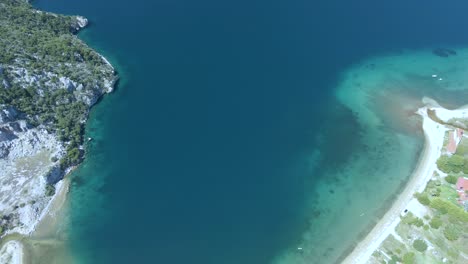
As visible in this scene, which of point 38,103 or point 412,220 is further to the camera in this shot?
point 38,103

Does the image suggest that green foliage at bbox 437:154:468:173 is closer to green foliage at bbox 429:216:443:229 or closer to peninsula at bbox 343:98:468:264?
peninsula at bbox 343:98:468:264

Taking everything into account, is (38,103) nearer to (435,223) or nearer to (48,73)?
(48,73)

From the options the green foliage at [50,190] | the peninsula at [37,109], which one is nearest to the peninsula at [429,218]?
the green foliage at [50,190]

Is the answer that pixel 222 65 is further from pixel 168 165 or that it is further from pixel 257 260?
pixel 257 260

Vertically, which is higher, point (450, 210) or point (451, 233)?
point (450, 210)

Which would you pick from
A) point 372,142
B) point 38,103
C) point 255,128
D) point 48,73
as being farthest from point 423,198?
point 48,73

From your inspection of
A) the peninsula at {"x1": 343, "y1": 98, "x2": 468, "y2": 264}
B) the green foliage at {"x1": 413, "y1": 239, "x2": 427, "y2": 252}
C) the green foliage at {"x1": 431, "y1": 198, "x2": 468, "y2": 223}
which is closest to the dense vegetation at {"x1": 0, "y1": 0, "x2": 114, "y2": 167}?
the peninsula at {"x1": 343, "y1": 98, "x2": 468, "y2": 264}

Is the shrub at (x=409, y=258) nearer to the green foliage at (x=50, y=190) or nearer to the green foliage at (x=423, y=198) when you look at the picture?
the green foliage at (x=423, y=198)
